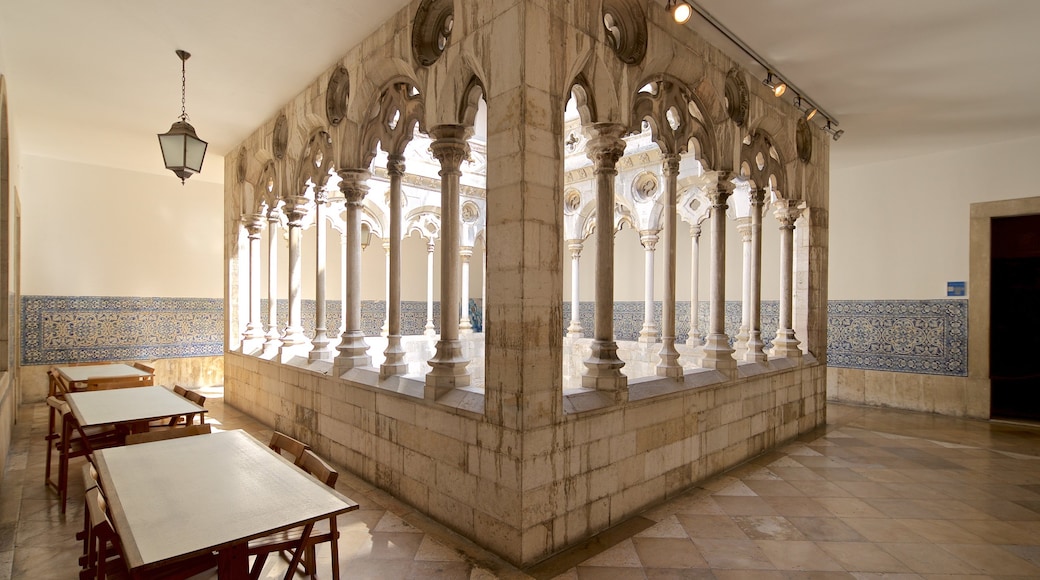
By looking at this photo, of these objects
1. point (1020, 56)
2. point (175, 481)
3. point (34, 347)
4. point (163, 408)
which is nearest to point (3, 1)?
Answer: point (163, 408)

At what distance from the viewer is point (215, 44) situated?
3932 millimetres

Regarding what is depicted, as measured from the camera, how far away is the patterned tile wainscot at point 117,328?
694 cm

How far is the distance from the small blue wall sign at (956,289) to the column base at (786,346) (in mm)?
2774

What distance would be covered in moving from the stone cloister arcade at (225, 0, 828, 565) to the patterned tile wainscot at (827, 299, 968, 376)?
1959 millimetres

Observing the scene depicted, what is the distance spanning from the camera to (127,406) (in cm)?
346

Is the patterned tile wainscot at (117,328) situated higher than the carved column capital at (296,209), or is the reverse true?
the carved column capital at (296,209)

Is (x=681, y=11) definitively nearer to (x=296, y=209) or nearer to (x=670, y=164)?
(x=670, y=164)

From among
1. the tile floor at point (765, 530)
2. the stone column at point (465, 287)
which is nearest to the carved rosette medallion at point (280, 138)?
the tile floor at point (765, 530)

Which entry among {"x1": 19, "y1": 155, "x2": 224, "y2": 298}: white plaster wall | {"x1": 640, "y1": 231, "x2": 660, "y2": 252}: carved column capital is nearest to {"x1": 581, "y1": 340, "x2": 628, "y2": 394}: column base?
{"x1": 640, "y1": 231, "x2": 660, "y2": 252}: carved column capital

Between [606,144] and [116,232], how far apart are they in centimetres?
767

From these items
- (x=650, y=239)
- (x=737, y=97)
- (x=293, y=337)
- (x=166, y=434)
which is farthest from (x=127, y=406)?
(x=650, y=239)

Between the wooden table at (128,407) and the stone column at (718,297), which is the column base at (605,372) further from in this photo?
the wooden table at (128,407)

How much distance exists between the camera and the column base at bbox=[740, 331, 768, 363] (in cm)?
471

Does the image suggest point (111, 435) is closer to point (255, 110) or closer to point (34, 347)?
point (255, 110)
